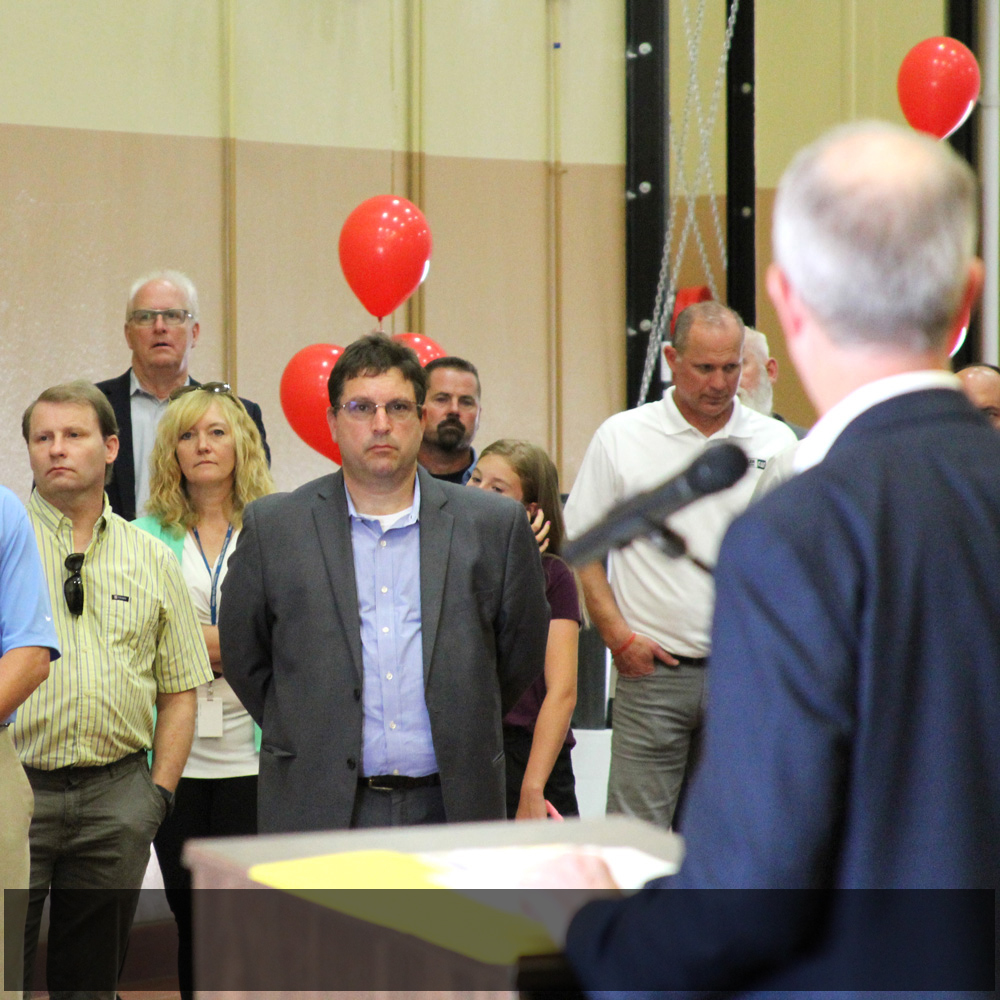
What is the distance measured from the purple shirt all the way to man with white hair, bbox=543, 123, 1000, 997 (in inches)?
91.0

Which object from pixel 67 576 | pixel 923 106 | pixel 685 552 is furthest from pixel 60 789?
pixel 923 106

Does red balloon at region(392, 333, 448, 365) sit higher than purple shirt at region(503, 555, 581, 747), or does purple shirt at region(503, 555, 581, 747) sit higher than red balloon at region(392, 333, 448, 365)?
red balloon at region(392, 333, 448, 365)

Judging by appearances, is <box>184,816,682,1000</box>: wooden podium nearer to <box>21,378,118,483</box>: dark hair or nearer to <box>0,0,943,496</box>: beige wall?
<box>21,378,118,483</box>: dark hair

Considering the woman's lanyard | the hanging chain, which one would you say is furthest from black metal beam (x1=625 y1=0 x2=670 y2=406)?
the woman's lanyard

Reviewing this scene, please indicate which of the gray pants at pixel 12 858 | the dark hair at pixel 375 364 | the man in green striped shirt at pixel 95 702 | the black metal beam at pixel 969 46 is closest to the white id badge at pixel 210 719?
the man in green striped shirt at pixel 95 702

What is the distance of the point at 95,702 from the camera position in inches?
113

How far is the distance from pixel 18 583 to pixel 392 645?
2.32 ft

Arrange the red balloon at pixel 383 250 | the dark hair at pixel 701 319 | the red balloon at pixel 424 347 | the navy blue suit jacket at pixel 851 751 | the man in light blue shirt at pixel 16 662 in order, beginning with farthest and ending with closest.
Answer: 1. the red balloon at pixel 424 347
2. the red balloon at pixel 383 250
3. the dark hair at pixel 701 319
4. the man in light blue shirt at pixel 16 662
5. the navy blue suit jacket at pixel 851 751

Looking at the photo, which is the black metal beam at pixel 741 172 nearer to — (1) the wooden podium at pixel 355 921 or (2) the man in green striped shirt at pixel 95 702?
(2) the man in green striped shirt at pixel 95 702

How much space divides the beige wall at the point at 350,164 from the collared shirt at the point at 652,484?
186cm

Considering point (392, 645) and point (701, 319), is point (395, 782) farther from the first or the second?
point (701, 319)

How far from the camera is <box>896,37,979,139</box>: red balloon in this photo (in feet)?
16.8

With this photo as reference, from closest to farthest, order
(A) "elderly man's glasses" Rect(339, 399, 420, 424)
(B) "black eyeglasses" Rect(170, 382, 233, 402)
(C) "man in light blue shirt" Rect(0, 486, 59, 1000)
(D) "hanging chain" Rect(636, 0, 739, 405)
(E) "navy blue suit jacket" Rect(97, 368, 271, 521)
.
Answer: (C) "man in light blue shirt" Rect(0, 486, 59, 1000) < (A) "elderly man's glasses" Rect(339, 399, 420, 424) < (B) "black eyeglasses" Rect(170, 382, 233, 402) < (E) "navy blue suit jacket" Rect(97, 368, 271, 521) < (D) "hanging chain" Rect(636, 0, 739, 405)

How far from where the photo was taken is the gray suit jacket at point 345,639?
262 centimetres
